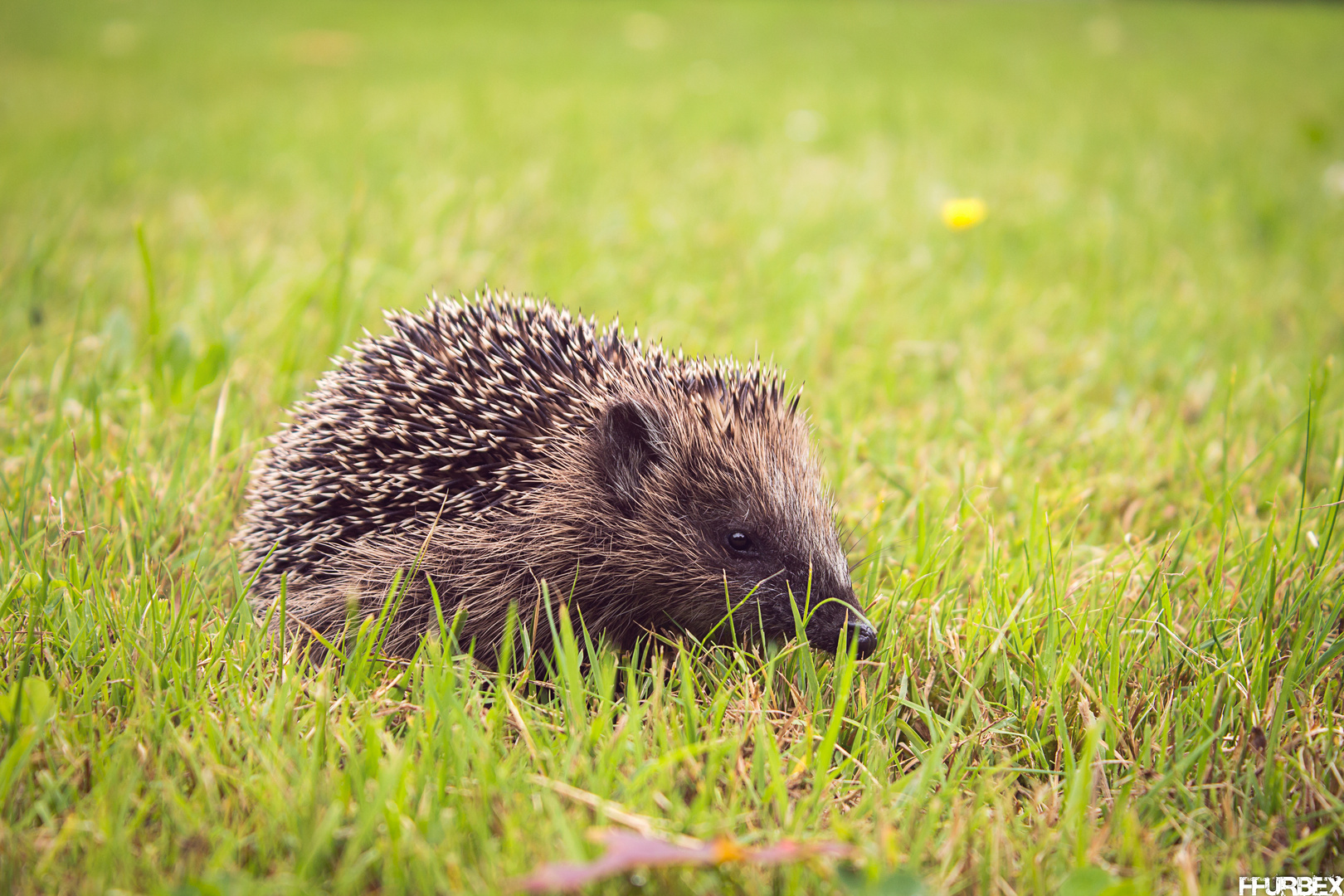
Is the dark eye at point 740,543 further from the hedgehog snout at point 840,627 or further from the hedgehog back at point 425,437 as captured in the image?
the hedgehog back at point 425,437

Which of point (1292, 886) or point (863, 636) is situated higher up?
point (863, 636)

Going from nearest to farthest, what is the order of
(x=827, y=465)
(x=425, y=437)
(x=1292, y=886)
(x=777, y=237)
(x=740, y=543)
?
(x=1292, y=886)
(x=740, y=543)
(x=425, y=437)
(x=827, y=465)
(x=777, y=237)

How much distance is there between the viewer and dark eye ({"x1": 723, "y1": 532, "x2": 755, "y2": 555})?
10.9 feet

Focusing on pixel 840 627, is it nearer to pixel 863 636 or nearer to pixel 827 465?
pixel 863 636

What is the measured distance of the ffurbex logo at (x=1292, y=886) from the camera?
6.90 ft

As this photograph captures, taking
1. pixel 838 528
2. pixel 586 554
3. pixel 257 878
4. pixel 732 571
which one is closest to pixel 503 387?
pixel 586 554

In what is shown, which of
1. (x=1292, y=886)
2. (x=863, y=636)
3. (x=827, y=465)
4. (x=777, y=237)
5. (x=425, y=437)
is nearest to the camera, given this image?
(x=1292, y=886)

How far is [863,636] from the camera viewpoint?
2867mm

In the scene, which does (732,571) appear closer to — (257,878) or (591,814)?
(591,814)

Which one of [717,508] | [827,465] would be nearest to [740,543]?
[717,508]

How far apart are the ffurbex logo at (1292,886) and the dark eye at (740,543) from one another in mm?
1712

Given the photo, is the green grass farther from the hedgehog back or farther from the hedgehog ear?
the hedgehog ear

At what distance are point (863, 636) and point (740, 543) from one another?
2.09 feet

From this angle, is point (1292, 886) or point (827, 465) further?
point (827, 465)
